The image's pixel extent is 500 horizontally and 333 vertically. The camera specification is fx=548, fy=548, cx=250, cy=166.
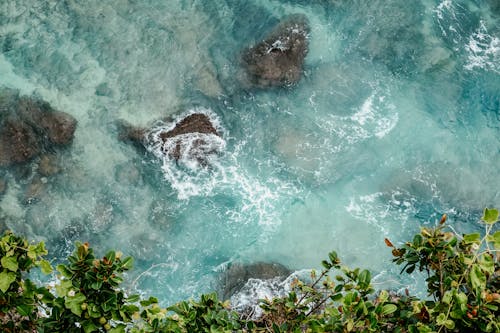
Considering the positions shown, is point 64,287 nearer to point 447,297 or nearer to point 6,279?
point 6,279

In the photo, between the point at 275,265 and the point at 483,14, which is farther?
the point at 483,14

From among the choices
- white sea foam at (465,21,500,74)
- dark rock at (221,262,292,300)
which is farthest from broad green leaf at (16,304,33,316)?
white sea foam at (465,21,500,74)

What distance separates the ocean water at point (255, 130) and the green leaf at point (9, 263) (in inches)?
205

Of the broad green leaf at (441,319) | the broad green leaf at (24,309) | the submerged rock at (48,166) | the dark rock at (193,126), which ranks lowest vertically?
the submerged rock at (48,166)

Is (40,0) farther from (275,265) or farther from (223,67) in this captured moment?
(275,265)

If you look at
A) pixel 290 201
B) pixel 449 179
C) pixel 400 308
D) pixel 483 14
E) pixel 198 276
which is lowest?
pixel 198 276

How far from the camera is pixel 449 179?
10.8 m

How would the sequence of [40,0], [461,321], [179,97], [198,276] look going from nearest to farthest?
[461,321] < [198,276] < [179,97] < [40,0]

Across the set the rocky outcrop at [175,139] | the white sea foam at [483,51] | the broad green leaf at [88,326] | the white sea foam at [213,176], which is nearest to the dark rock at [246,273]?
the white sea foam at [213,176]

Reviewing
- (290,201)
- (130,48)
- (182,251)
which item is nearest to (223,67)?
(130,48)

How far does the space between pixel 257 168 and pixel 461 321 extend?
666cm

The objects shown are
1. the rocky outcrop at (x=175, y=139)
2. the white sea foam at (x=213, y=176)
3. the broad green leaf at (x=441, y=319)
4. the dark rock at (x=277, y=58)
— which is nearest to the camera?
the broad green leaf at (x=441, y=319)

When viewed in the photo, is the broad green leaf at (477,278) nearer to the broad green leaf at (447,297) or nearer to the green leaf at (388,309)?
the broad green leaf at (447,297)

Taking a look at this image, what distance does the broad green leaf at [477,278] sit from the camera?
432cm
